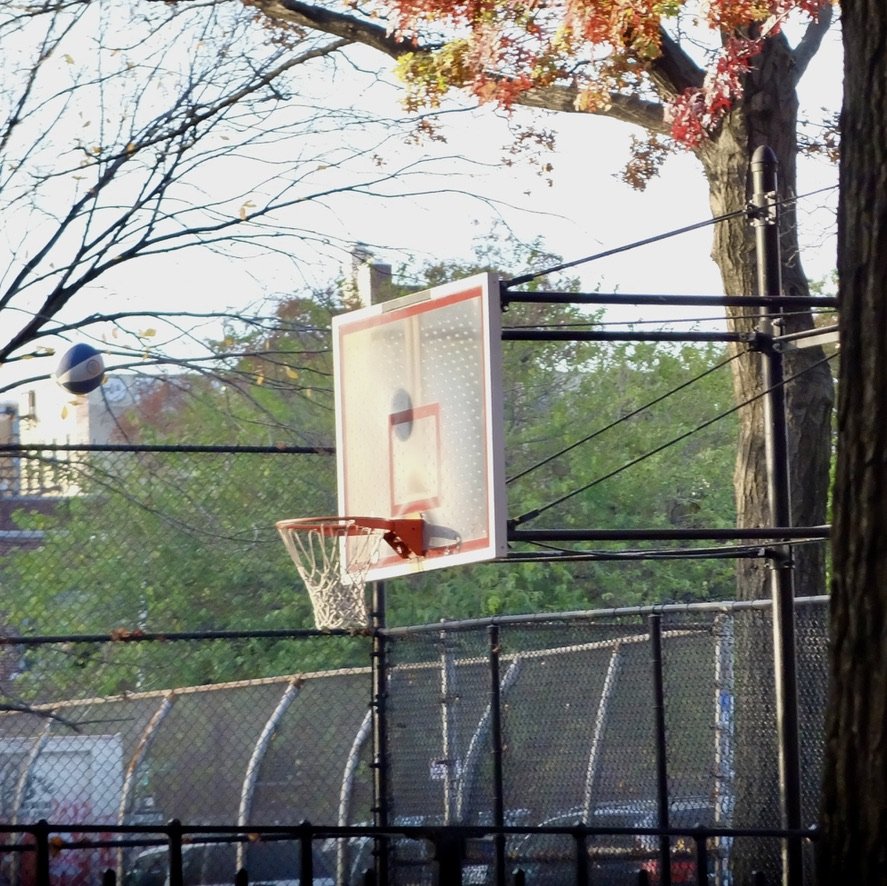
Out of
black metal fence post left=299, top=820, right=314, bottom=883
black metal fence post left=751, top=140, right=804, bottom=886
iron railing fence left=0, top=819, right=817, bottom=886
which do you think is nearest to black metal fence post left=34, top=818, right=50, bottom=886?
black metal fence post left=299, top=820, right=314, bottom=883

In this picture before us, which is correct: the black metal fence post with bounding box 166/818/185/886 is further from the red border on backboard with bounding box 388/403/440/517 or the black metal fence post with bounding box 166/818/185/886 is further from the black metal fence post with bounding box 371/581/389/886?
the black metal fence post with bounding box 371/581/389/886

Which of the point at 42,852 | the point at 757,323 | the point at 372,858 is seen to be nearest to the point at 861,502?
the point at 42,852

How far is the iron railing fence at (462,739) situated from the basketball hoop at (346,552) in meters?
0.54

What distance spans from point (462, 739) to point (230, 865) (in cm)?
240

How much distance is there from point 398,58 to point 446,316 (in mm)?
4231

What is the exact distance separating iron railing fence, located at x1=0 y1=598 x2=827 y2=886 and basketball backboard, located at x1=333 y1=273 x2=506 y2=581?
3.89 ft

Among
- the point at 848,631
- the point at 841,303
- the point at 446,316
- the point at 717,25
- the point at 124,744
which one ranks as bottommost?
the point at 124,744

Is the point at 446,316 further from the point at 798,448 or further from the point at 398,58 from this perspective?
the point at 398,58

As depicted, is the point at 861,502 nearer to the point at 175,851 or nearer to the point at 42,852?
the point at 175,851

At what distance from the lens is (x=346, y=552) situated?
813 cm

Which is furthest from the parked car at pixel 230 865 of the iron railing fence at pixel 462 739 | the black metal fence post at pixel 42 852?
the black metal fence post at pixel 42 852

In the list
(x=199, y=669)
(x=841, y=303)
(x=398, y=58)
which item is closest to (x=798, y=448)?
(x=398, y=58)

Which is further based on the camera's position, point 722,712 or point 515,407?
point 515,407

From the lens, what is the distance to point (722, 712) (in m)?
8.61
